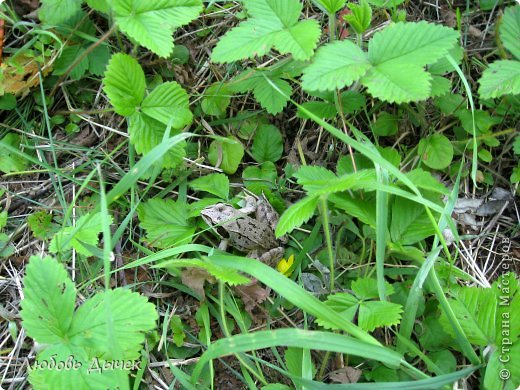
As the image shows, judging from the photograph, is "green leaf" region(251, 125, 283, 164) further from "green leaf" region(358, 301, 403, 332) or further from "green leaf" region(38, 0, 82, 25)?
"green leaf" region(38, 0, 82, 25)

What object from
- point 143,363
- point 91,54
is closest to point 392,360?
point 143,363

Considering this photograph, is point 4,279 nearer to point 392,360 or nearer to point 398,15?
point 392,360

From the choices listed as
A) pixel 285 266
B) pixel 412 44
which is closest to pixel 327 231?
pixel 285 266

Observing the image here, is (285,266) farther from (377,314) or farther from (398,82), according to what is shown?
(398,82)

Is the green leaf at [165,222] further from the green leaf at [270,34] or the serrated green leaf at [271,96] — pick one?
the green leaf at [270,34]

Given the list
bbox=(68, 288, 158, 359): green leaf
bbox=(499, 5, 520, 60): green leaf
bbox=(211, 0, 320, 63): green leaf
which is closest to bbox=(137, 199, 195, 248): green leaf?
bbox=(68, 288, 158, 359): green leaf
